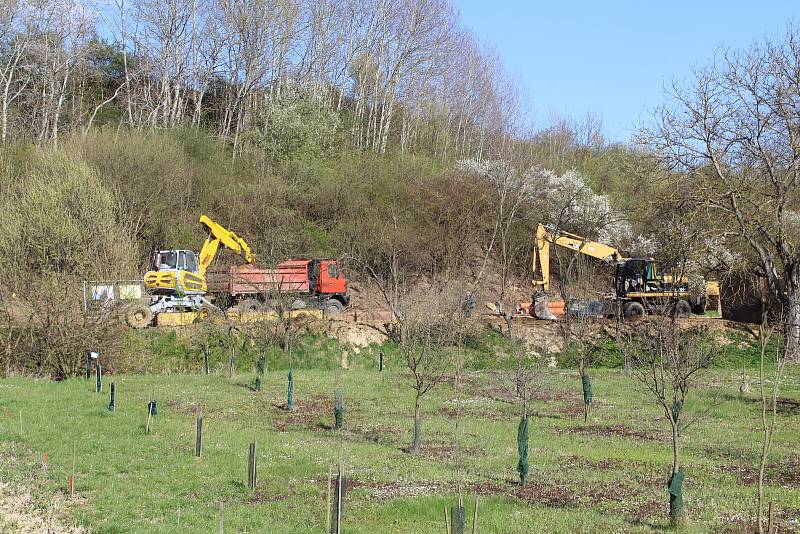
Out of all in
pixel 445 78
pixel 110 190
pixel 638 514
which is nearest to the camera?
pixel 638 514

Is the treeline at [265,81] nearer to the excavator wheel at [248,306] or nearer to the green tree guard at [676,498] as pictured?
the excavator wheel at [248,306]

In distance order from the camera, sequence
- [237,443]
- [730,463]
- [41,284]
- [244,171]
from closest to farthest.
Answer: [730,463] → [237,443] → [41,284] → [244,171]

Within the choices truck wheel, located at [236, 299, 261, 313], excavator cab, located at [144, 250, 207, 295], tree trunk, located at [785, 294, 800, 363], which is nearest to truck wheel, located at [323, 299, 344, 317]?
truck wheel, located at [236, 299, 261, 313]

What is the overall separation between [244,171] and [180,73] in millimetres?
10163

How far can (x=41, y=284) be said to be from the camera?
98.6 ft

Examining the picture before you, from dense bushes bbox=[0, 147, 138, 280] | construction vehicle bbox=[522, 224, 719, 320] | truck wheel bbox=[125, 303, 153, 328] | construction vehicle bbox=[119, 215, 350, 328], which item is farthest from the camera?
construction vehicle bbox=[522, 224, 719, 320]

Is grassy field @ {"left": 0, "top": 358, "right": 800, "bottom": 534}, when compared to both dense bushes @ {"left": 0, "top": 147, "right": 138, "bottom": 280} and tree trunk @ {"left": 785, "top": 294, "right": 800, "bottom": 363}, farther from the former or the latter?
dense bushes @ {"left": 0, "top": 147, "right": 138, "bottom": 280}

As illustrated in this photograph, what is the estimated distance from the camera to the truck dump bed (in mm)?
38469

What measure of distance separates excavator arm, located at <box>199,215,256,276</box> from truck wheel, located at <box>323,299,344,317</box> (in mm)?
5010

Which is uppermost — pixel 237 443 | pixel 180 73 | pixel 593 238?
pixel 180 73

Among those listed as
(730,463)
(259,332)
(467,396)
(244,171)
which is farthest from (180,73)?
(730,463)

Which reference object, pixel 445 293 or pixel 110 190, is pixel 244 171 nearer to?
pixel 110 190

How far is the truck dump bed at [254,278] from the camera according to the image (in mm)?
38469

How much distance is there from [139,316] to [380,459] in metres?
20.9
